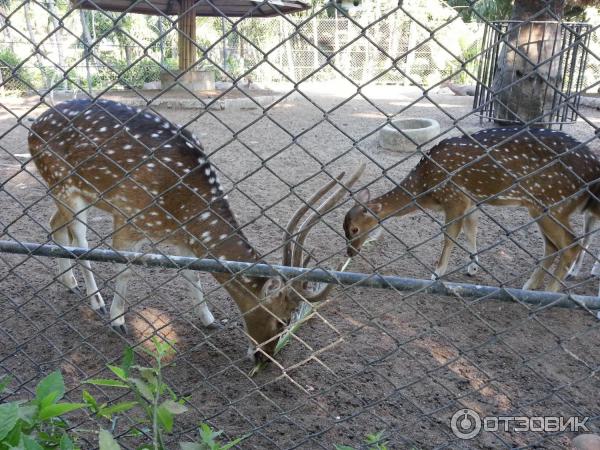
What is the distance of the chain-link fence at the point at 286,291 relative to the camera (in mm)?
1798

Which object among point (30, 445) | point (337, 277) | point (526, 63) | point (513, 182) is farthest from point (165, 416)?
point (526, 63)

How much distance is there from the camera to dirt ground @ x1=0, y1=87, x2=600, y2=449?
239 cm

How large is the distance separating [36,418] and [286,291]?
1.50 m

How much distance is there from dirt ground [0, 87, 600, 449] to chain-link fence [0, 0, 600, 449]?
Answer: 18mm

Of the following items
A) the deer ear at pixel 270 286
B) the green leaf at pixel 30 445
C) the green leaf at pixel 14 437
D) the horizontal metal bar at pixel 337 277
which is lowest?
the deer ear at pixel 270 286

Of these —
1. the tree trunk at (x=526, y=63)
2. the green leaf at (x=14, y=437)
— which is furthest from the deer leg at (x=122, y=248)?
the tree trunk at (x=526, y=63)

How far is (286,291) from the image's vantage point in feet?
9.86

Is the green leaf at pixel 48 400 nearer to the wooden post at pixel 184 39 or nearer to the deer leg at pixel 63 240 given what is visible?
the deer leg at pixel 63 240

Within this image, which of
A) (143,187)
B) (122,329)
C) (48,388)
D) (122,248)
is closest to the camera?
(48,388)

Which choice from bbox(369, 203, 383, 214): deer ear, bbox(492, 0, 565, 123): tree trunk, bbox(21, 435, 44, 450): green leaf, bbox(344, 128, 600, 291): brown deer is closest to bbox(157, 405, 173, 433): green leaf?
bbox(21, 435, 44, 450): green leaf

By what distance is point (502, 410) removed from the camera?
2.90 meters

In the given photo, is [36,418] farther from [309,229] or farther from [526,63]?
[526,63]

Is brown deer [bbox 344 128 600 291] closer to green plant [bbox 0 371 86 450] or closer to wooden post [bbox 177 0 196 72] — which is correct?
green plant [bbox 0 371 86 450]

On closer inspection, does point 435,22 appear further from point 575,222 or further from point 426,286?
point 426,286
